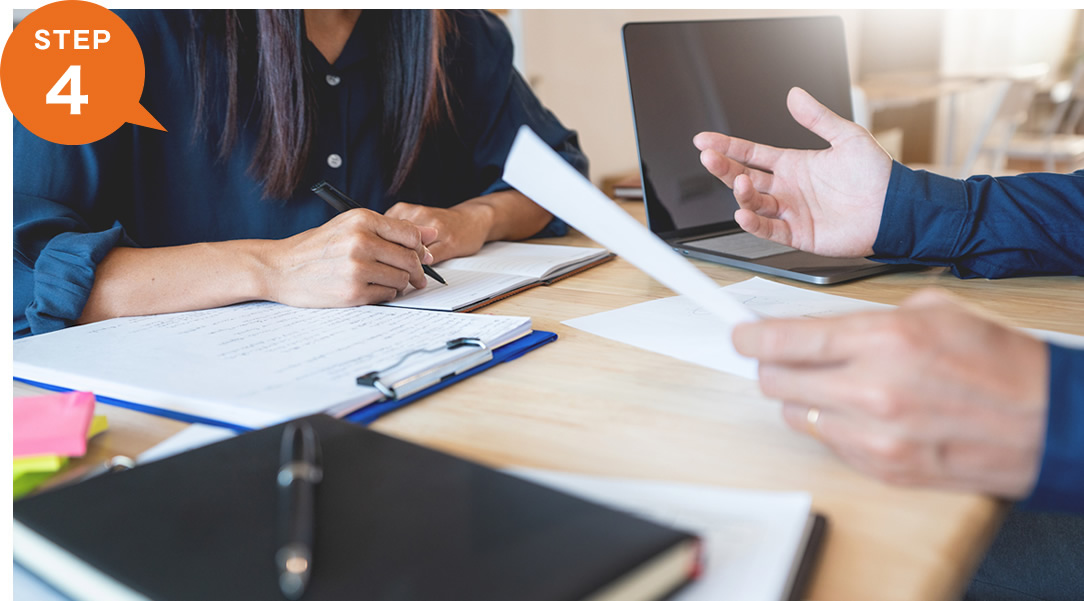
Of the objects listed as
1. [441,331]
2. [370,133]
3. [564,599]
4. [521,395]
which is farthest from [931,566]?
[370,133]

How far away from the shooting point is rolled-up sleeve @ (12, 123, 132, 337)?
2.58 ft

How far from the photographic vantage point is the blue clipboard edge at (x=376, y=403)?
536 mm

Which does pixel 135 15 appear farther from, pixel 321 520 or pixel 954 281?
pixel 954 281

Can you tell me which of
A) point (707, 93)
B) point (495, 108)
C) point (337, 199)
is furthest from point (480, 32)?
point (337, 199)

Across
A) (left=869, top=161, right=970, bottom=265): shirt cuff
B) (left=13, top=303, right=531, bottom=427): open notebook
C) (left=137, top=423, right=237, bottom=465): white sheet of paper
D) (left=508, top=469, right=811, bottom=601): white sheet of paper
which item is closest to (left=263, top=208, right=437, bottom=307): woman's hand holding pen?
(left=13, top=303, right=531, bottom=427): open notebook

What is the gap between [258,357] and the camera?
2.09 ft

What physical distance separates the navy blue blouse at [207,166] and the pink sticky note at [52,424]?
0.31 meters

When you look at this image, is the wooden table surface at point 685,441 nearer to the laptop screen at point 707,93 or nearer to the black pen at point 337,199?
the black pen at point 337,199

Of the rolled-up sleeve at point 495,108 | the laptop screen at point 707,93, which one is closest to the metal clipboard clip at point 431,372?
the laptop screen at point 707,93

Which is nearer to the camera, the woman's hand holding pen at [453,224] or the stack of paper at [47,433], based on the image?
the stack of paper at [47,433]

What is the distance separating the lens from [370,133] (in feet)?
3.98

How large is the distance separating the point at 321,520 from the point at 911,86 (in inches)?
200

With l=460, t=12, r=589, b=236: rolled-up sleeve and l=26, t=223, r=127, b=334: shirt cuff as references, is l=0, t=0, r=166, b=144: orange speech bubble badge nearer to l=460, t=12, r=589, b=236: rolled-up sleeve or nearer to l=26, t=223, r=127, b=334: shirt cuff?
l=26, t=223, r=127, b=334: shirt cuff

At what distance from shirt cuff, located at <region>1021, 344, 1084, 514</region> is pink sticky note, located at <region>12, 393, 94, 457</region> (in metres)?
0.54
